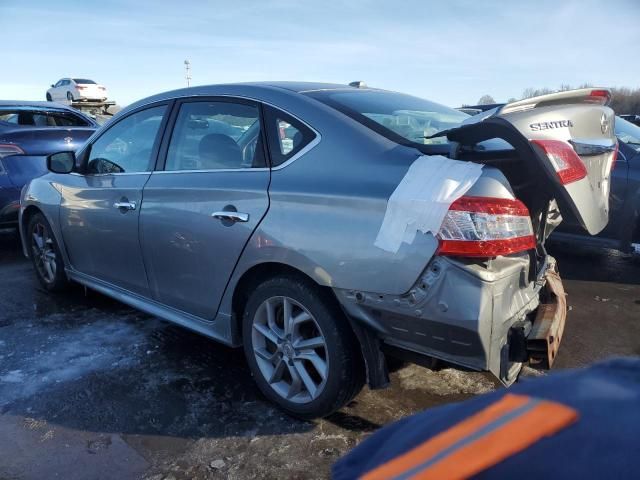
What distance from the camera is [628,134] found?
5430 millimetres

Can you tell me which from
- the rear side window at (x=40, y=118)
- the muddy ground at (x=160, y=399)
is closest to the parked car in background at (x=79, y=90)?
the rear side window at (x=40, y=118)

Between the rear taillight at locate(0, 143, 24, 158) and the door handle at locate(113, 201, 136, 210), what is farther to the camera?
the rear taillight at locate(0, 143, 24, 158)

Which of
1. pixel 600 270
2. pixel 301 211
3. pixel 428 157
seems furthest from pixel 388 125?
pixel 600 270

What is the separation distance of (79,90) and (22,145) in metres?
24.6

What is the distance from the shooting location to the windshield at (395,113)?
262 centimetres

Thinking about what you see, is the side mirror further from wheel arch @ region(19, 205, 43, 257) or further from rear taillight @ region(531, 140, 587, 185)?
rear taillight @ region(531, 140, 587, 185)

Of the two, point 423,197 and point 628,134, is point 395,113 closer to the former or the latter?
point 423,197

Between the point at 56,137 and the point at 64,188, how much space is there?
2557mm

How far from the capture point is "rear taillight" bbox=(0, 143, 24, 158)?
5914 mm

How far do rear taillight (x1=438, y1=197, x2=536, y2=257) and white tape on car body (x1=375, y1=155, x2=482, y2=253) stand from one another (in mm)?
42

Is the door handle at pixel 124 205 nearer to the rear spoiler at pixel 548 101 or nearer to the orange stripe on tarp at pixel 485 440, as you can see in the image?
the rear spoiler at pixel 548 101

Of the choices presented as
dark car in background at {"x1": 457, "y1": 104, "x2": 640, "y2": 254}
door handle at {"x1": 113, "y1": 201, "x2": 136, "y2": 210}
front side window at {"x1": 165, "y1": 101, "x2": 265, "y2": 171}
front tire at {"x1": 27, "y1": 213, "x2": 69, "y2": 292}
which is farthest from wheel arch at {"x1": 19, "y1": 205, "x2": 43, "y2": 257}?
dark car in background at {"x1": 457, "y1": 104, "x2": 640, "y2": 254}

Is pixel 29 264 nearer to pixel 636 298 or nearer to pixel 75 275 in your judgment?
pixel 75 275

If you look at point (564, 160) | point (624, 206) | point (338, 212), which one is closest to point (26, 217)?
point (338, 212)
